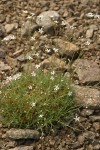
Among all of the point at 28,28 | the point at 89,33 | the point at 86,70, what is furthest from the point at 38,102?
the point at 89,33

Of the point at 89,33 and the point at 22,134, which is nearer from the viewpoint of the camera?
the point at 22,134

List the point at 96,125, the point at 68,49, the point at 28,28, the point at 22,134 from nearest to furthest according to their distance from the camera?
the point at 22,134
the point at 96,125
the point at 68,49
the point at 28,28

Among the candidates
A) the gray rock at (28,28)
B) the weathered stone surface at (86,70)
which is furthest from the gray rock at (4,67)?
the weathered stone surface at (86,70)

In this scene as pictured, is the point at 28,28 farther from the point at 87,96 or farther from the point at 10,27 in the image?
the point at 87,96

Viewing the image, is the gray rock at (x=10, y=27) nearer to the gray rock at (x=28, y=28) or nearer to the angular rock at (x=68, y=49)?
the gray rock at (x=28, y=28)

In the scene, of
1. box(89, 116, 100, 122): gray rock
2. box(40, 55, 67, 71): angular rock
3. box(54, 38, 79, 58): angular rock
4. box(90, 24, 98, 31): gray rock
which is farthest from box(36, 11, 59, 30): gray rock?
box(89, 116, 100, 122): gray rock

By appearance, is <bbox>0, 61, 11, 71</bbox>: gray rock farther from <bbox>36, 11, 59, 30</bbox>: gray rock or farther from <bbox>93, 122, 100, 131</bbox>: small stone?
<bbox>93, 122, 100, 131</bbox>: small stone

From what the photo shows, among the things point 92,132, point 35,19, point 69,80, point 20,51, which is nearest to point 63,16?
point 35,19
